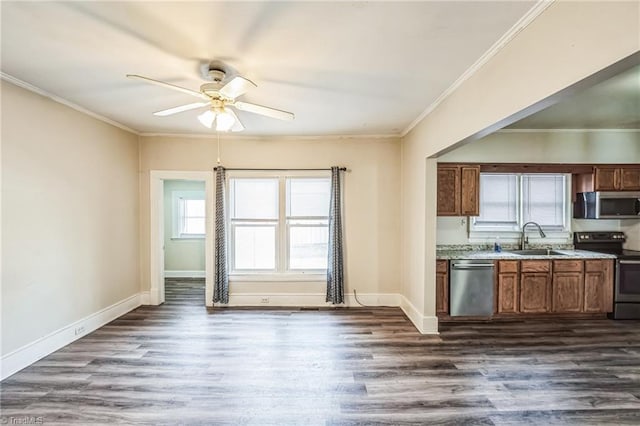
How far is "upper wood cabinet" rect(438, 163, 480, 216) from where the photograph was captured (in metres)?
4.28

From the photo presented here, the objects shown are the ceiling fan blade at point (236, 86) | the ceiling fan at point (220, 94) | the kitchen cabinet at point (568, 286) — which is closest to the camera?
the ceiling fan blade at point (236, 86)

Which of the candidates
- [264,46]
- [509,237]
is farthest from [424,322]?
[264,46]

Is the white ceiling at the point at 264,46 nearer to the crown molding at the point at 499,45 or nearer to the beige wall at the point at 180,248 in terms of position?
the crown molding at the point at 499,45

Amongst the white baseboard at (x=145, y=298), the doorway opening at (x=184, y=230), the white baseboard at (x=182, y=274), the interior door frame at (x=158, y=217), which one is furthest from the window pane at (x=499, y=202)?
the white baseboard at (x=182, y=274)

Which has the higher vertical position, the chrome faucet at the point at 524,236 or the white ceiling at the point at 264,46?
the white ceiling at the point at 264,46

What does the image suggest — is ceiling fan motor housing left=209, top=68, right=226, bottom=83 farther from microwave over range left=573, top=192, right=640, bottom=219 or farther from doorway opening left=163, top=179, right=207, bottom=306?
microwave over range left=573, top=192, right=640, bottom=219

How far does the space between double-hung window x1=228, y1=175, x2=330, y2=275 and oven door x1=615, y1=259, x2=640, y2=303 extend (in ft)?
13.5

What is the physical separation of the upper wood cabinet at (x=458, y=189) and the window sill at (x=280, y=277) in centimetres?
210

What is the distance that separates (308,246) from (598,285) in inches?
163

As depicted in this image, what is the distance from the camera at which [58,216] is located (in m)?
3.24

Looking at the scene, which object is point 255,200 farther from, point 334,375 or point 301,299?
point 334,375

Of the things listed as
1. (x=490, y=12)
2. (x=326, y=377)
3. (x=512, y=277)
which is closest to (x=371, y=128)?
(x=490, y=12)

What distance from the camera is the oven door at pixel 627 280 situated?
409 centimetres

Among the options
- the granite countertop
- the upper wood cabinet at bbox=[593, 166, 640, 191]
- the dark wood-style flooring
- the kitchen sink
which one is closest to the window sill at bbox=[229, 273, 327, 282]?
the dark wood-style flooring
